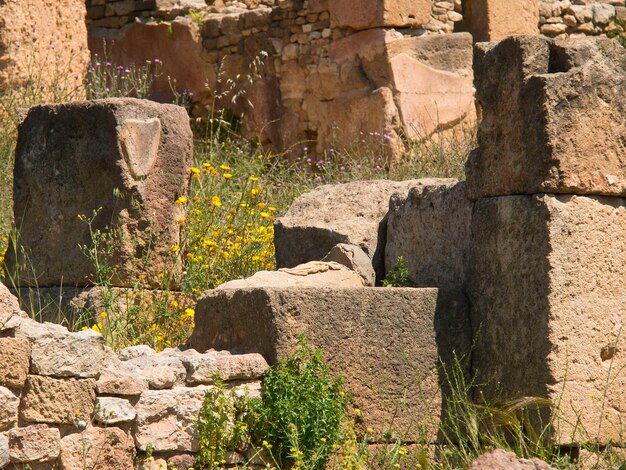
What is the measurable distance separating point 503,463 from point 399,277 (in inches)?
77.6

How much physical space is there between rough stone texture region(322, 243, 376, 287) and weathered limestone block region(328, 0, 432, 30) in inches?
189

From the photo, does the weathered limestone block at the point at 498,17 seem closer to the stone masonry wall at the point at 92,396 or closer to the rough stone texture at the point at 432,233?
the rough stone texture at the point at 432,233

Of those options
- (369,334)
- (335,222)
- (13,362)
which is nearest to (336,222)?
(335,222)

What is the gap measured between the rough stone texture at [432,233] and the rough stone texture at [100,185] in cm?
128

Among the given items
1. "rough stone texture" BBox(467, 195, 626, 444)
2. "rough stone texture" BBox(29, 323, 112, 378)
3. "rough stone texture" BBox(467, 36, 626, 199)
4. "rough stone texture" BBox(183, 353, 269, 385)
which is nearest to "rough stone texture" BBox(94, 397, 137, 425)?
"rough stone texture" BBox(29, 323, 112, 378)

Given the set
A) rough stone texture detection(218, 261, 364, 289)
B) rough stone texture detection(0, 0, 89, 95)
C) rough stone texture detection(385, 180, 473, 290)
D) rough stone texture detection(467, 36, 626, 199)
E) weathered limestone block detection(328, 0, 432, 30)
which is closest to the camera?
rough stone texture detection(467, 36, 626, 199)

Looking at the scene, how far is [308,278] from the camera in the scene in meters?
5.16

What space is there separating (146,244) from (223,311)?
1261mm

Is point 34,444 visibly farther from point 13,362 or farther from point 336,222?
point 336,222

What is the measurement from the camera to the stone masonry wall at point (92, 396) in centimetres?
392

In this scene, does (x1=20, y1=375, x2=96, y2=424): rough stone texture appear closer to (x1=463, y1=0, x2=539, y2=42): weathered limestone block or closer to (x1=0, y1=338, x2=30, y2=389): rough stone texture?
(x1=0, y1=338, x2=30, y2=389): rough stone texture

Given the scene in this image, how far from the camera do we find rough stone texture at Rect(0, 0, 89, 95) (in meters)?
9.26

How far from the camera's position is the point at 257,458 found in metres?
4.41

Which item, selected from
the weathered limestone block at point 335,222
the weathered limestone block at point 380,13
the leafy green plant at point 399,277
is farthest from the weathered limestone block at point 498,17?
the leafy green plant at point 399,277
